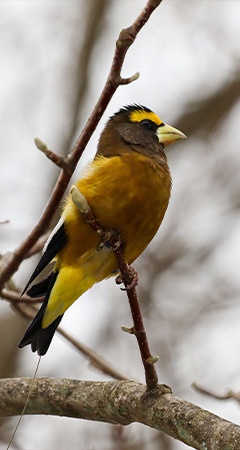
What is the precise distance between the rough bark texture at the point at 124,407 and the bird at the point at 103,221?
0.36 meters

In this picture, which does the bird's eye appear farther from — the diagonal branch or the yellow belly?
the diagonal branch

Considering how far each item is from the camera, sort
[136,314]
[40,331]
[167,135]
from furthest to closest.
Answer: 1. [167,135]
2. [40,331]
3. [136,314]

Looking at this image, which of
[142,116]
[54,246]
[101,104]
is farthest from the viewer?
[142,116]

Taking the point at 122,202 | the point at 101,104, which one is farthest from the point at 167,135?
the point at 101,104

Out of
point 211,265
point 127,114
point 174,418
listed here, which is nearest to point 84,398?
point 174,418

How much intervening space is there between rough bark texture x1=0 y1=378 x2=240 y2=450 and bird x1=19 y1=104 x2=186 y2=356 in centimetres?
36

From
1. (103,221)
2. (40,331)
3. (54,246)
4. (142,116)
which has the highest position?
(142,116)

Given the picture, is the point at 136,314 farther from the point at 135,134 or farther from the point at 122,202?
the point at 135,134

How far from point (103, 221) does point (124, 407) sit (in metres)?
0.96

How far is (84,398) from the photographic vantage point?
104 inches

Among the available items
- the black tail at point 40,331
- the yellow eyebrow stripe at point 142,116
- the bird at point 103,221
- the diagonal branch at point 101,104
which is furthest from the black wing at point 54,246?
the yellow eyebrow stripe at point 142,116

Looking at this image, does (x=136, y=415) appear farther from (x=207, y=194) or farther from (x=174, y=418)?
(x=207, y=194)

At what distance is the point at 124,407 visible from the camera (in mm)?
2484

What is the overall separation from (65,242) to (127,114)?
3.94ft
